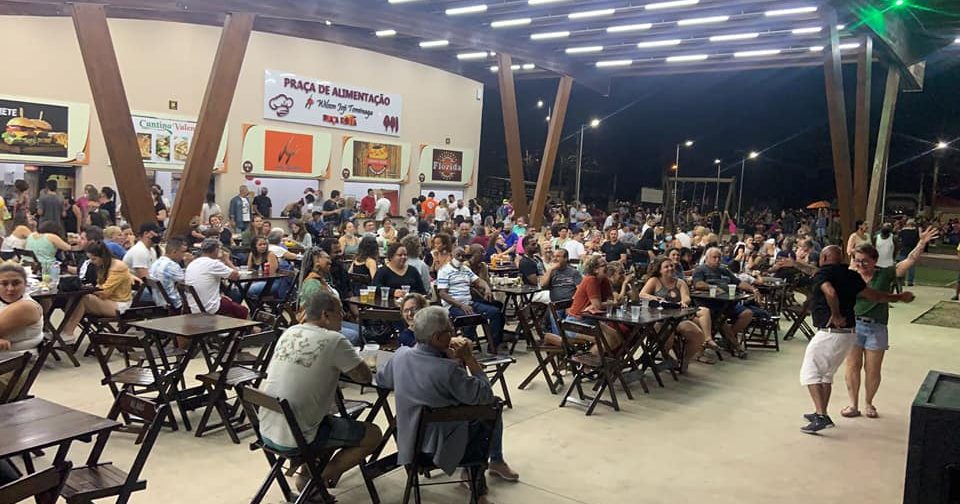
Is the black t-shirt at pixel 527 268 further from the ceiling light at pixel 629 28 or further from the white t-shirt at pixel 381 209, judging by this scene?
the white t-shirt at pixel 381 209

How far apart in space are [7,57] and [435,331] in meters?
12.0

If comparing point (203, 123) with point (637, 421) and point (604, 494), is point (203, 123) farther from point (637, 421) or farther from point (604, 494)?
point (604, 494)

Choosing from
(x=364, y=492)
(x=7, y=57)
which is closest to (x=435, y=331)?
(x=364, y=492)

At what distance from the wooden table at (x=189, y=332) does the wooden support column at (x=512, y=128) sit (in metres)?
12.8

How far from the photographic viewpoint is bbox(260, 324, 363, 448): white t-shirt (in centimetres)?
328

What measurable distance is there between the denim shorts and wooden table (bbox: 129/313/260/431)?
14.8 feet

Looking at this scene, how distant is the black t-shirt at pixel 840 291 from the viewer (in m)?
5.13

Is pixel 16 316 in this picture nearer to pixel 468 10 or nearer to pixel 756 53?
pixel 468 10

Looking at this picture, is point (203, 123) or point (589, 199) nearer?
point (203, 123)

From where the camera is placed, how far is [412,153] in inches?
768

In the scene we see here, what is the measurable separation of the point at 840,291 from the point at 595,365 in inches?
73.0

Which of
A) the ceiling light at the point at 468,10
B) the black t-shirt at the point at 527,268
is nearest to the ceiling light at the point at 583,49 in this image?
the ceiling light at the point at 468,10

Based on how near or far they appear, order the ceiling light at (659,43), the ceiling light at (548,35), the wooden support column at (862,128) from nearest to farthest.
Result: the wooden support column at (862,128)
the ceiling light at (548,35)
the ceiling light at (659,43)

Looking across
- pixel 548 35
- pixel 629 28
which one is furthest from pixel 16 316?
pixel 548 35
